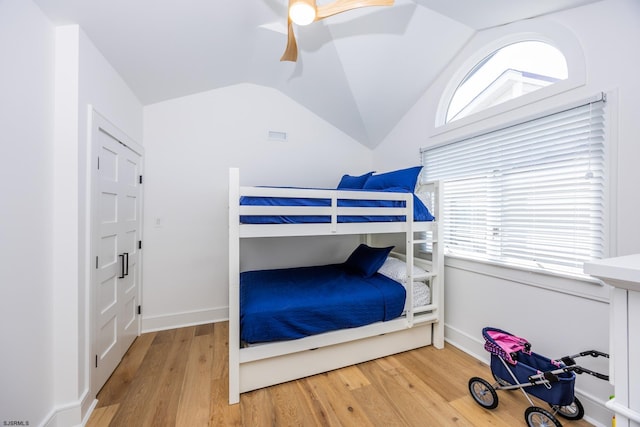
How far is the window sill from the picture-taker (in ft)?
4.99

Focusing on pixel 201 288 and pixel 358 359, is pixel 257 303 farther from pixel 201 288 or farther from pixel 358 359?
pixel 201 288

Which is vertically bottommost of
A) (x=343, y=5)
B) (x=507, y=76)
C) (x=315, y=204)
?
(x=315, y=204)

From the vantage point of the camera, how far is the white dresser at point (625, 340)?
56 cm

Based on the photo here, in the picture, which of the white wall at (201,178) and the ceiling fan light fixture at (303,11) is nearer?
Answer: the ceiling fan light fixture at (303,11)

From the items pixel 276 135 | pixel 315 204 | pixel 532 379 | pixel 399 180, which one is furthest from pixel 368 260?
pixel 276 135

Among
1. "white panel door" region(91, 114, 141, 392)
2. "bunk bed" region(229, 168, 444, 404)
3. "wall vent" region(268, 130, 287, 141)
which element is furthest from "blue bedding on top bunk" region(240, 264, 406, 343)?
"wall vent" region(268, 130, 287, 141)

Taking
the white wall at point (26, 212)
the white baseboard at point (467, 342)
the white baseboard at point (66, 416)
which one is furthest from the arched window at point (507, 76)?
the white baseboard at point (66, 416)

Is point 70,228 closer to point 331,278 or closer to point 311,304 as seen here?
point 311,304

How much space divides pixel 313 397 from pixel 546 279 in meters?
1.81

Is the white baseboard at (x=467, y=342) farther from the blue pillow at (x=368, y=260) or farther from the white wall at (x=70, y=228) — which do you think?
the white wall at (x=70, y=228)

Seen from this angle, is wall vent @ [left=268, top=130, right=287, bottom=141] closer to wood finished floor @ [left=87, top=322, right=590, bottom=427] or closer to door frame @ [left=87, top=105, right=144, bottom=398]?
door frame @ [left=87, top=105, right=144, bottom=398]

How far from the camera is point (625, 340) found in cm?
58

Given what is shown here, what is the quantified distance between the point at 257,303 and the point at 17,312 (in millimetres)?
1186

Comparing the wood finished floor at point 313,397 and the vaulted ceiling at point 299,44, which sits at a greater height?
the vaulted ceiling at point 299,44
